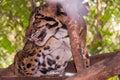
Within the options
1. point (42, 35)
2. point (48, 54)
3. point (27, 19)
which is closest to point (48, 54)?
point (48, 54)

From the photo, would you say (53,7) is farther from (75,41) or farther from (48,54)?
(48,54)

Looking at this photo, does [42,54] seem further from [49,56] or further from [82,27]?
[82,27]

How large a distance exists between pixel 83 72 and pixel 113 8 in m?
1.51

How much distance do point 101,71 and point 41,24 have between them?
0.57 metres

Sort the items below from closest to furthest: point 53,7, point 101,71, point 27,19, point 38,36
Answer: point 101,71 < point 53,7 < point 38,36 < point 27,19

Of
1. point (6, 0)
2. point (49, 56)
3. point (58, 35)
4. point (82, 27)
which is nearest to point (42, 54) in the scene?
point (49, 56)

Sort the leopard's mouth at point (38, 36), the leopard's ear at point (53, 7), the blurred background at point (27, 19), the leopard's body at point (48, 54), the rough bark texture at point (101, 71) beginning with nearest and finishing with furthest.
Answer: the rough bark texture at point (101, 71) < the leopard's ear at point (53, 7) < the leopard's mouth at point (38, 36) < the leopard's body at point (48, 54) < the blurred background at point (27, 19)

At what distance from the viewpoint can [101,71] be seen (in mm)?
1097

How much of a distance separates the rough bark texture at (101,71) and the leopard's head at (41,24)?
51 cm

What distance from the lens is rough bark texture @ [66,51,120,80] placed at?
3.57 feet

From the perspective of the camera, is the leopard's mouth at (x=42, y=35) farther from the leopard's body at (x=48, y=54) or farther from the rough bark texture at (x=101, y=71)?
the rough bark texture at (x=101, y=71)

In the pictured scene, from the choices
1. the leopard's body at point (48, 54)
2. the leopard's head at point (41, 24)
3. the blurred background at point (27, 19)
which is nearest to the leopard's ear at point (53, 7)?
→ the leopard's head at point (41, 24)

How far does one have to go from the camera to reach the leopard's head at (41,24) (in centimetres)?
157

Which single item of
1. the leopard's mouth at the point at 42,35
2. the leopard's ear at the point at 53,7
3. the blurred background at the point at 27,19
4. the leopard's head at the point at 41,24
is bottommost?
the blurred background at the point at 27,19
